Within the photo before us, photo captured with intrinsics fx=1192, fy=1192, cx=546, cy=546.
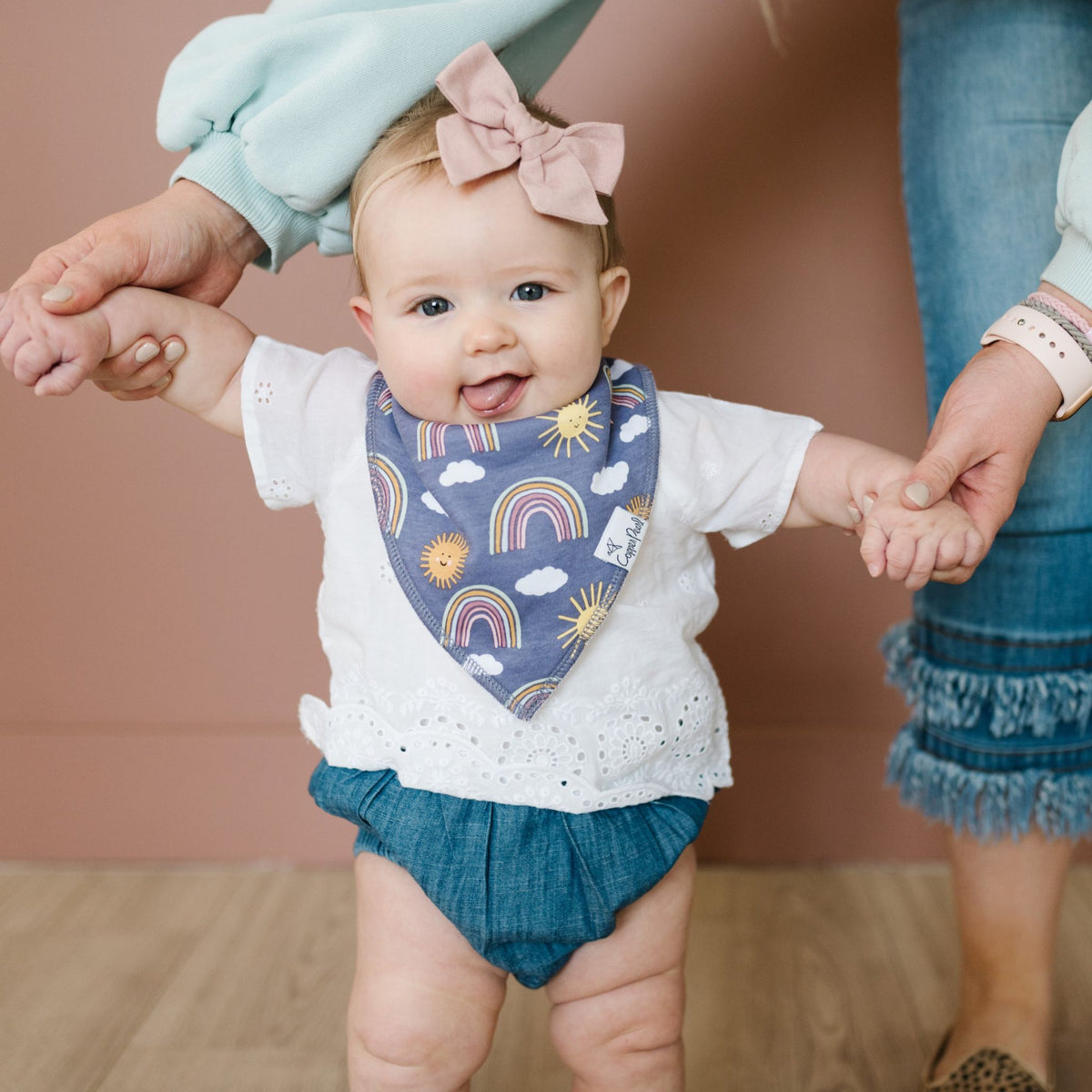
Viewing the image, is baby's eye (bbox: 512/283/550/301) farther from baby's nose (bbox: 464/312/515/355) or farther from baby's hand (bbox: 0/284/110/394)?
baby's hand (bbox: 0/284/110/394)

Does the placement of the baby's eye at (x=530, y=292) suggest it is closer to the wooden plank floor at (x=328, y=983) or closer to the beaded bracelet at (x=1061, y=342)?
the beaded bracelet at (x=1061, y=342)

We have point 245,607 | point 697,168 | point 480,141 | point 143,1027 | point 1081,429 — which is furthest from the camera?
point 245,607

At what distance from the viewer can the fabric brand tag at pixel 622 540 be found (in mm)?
899

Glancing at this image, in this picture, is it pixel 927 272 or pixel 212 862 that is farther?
pixel 212 862

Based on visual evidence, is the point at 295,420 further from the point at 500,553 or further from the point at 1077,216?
the point at 1077,216

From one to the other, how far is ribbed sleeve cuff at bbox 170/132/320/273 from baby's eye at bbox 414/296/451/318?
203mm

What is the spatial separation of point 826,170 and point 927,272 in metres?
0.44

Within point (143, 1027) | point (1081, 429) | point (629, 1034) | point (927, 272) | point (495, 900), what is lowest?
point (143, 1027)

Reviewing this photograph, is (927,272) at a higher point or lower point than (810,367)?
higher

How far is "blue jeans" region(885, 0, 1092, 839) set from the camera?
1.03m

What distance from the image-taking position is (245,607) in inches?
62.6

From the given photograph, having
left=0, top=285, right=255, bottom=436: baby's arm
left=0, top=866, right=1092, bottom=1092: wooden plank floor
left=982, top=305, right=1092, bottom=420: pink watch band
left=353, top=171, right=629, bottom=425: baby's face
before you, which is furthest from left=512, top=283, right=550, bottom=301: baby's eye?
left=0, top=866, right=1092, bottom=1092: wooden plank floor

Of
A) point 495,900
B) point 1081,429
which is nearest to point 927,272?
point 1081,429

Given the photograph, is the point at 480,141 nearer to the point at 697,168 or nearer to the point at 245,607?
the point at 697,168
